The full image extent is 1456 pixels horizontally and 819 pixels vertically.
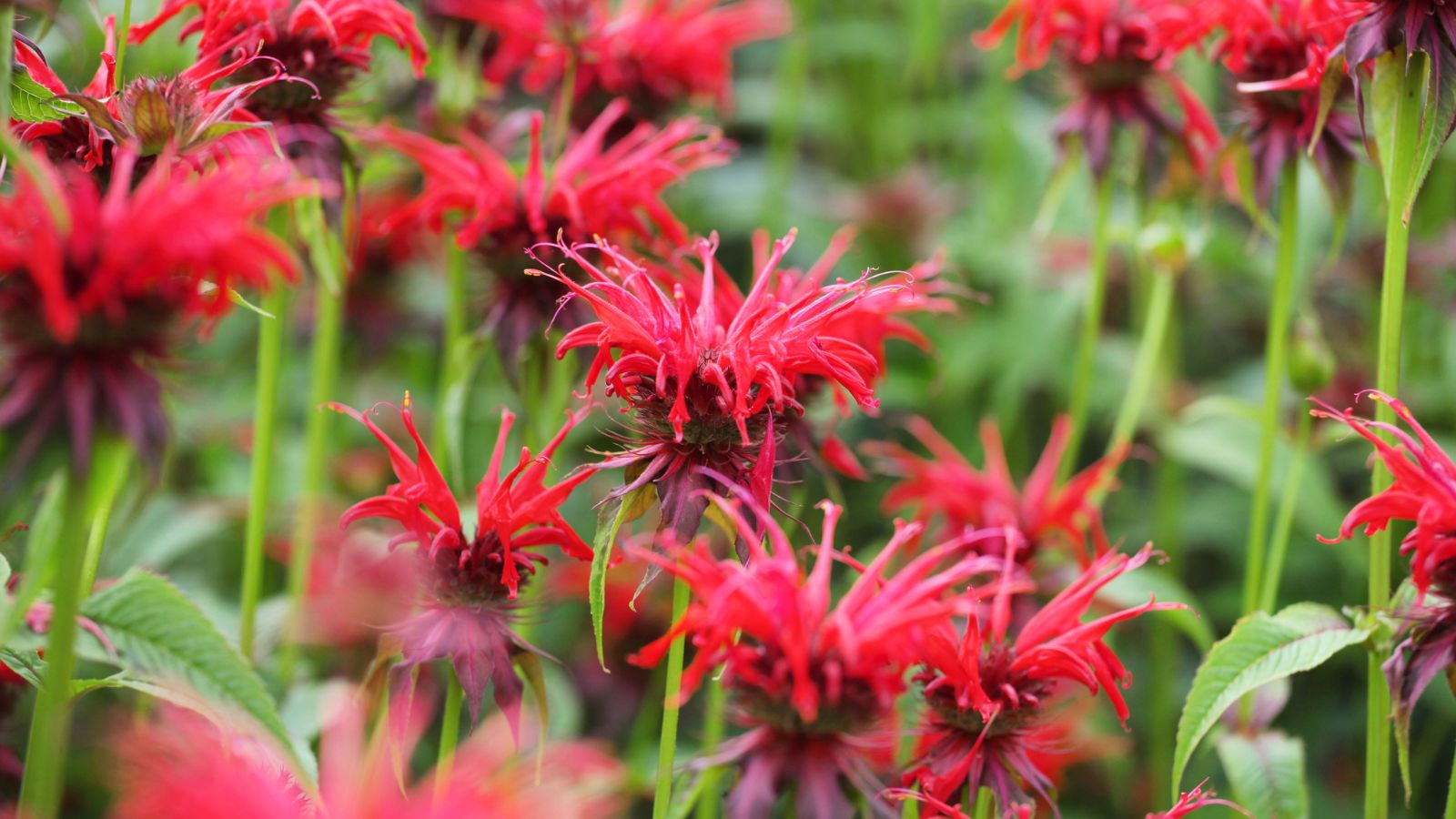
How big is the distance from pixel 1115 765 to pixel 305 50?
1.25 metres

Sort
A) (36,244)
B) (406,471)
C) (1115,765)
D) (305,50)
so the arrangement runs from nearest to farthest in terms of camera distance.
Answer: (36,244) → (406,471) → (305,50) → (1115,765)

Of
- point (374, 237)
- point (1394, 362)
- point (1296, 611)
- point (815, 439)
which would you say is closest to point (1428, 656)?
point (1296, 611)

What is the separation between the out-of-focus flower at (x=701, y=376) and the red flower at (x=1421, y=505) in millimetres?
357

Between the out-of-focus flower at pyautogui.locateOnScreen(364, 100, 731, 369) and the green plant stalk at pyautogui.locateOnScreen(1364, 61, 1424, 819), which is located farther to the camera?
the out-of-focus flower at pyautogui.locateOnScreen(364, 100, 731, 369)

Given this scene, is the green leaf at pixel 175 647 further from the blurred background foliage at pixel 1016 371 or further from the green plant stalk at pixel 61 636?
the blurred background foliage at pixel 1016 371

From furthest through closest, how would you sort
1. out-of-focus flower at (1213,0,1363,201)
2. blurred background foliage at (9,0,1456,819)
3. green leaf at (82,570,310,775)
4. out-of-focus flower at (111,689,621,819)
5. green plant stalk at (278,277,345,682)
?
blurred background foliage at (9,0,1456,819) < green plant stalk at (278,277,345,682) < out-of-focus flower at (1213,0,1363,201) < green leaf at (82,570,310,775) < out-of-focus flower at (111,689,621,819)

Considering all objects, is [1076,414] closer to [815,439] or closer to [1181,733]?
[815,439]

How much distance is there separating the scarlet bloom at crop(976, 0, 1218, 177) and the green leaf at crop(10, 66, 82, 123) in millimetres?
958

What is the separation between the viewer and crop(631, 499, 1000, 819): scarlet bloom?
0.73 metres

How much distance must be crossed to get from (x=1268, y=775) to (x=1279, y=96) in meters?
0.62

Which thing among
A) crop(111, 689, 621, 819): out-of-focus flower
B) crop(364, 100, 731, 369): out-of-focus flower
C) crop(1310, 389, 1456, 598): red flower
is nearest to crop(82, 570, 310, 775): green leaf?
crop(111, 689, 621, 819): out-of-focus flower

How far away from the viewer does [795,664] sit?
0.72 m

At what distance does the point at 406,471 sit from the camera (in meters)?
0.98

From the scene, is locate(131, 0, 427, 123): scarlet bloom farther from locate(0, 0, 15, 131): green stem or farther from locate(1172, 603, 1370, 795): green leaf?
locate(1172, 603, 1370, 795): green leaf
